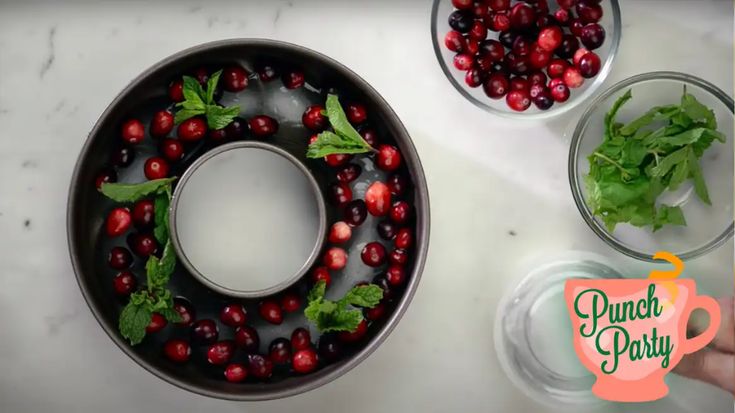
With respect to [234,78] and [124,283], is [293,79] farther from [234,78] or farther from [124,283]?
[124,283]

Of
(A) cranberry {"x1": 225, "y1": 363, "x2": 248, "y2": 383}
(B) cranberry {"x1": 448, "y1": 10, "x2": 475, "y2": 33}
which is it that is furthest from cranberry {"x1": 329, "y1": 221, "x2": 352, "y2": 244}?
(B) cranberry {"x1": 448, "y1": 10, "x2": 475, "y2": 33}

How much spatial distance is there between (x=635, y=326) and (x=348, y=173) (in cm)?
47

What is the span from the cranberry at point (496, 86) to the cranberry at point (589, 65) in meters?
0.11

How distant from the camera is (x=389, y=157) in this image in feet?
3.67

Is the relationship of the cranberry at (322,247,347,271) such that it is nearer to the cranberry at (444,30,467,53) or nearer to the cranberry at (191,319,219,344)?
the cranberry at (191,319,219,344)

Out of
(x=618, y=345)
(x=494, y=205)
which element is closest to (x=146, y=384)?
(x=494, y=205)

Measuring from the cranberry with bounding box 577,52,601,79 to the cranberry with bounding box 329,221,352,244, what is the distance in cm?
40

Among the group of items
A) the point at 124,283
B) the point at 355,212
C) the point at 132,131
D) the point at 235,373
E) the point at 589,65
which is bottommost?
the point at 235,373

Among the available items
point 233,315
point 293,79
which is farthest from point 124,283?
point 293,79

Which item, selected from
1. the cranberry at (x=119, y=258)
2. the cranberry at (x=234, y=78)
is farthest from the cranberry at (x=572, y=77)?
the cranberry at (x=119, y=258)

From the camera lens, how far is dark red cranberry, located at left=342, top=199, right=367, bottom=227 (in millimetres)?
1128

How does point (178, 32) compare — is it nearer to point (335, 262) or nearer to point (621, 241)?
point (335, 262)

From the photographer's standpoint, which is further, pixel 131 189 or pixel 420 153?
pixel 420 153

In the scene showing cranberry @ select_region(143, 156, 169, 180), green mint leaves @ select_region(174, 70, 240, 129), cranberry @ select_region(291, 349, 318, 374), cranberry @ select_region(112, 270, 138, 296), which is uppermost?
green mint leaves @ select_region(174, 70, 240, 129)
